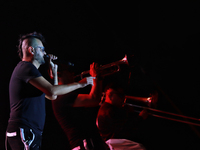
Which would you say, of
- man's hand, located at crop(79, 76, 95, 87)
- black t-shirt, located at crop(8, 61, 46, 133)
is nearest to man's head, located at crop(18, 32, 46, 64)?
black t-shirt, located at crop(8, 61, 46, 133)

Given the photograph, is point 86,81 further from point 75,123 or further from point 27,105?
point 27,105

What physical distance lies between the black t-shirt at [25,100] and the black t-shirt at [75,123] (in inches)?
8.4

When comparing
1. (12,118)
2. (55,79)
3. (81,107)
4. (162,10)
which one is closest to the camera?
(12,118)

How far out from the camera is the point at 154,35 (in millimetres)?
4453

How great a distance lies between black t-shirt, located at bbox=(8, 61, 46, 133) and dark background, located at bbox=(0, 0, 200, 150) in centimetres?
131

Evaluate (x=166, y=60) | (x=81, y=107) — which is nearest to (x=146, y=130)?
(x=166, y=60)

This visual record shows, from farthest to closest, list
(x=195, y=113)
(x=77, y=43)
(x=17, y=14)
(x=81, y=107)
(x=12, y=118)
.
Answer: (x=195, y=113) < (x=77, y=43) < (x=17, y=14) < (x=81, y=107) < (x=12, y=118)

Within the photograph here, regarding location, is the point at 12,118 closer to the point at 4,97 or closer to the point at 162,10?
the point at 4,97

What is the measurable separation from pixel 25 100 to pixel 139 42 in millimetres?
3605

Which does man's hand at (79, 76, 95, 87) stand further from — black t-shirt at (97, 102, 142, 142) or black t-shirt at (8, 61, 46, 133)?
black t-shirt at (97, 102, 142, 142)

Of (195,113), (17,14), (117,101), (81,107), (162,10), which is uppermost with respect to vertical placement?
(162,10)

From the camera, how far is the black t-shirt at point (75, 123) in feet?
5.04

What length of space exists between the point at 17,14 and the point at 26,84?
1736 mm

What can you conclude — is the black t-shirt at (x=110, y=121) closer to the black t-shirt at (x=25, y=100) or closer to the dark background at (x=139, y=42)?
the dark background at (x=139, y=42)
